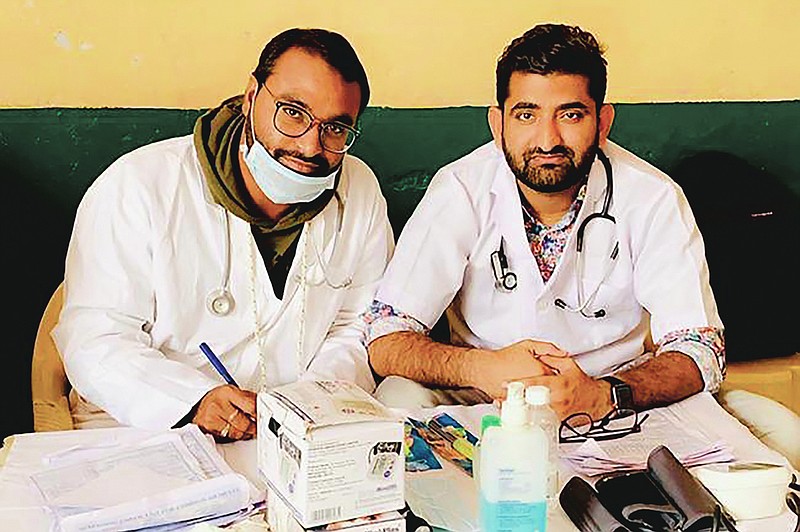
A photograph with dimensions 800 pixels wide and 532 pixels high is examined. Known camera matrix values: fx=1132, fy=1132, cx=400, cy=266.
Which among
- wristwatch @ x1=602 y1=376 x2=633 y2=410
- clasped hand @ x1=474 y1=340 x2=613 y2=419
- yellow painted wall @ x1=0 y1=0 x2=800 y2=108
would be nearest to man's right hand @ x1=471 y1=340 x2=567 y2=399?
clasped hand @ x1=474 y1=340 x2=613 y2=419

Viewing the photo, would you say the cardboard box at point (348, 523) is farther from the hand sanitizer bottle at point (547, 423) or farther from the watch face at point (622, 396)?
the watch face at point (622, 396)

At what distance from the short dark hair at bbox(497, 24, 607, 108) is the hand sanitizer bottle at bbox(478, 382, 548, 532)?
0.98 metres

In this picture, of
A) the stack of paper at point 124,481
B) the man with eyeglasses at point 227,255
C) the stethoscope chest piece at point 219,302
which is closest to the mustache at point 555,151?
the man with eyeglasses at point 227,255

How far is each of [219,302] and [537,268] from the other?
0.63m

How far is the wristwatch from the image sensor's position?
1913mm

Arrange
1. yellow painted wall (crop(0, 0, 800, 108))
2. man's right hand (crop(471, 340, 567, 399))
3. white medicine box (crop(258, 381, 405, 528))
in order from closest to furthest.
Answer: white medicine box (crop(258, 381, 405, 528)) < man's right hand (crop(471, 340, 567, 399)) < yellow painted wall (crop(0, 0, 800, 108))

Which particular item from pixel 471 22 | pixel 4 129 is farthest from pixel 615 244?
pixel 4 129

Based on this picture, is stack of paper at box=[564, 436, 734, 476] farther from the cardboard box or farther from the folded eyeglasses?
the cardboard box

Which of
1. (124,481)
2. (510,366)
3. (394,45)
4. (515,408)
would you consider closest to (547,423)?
(515,408)

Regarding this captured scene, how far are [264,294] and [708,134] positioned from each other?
1.38 metres

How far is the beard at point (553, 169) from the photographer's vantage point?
2.21 metres

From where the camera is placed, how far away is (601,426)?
184cm

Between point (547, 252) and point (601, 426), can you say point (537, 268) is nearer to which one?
point (547, 252)

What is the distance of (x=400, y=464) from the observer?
53.0 inches
